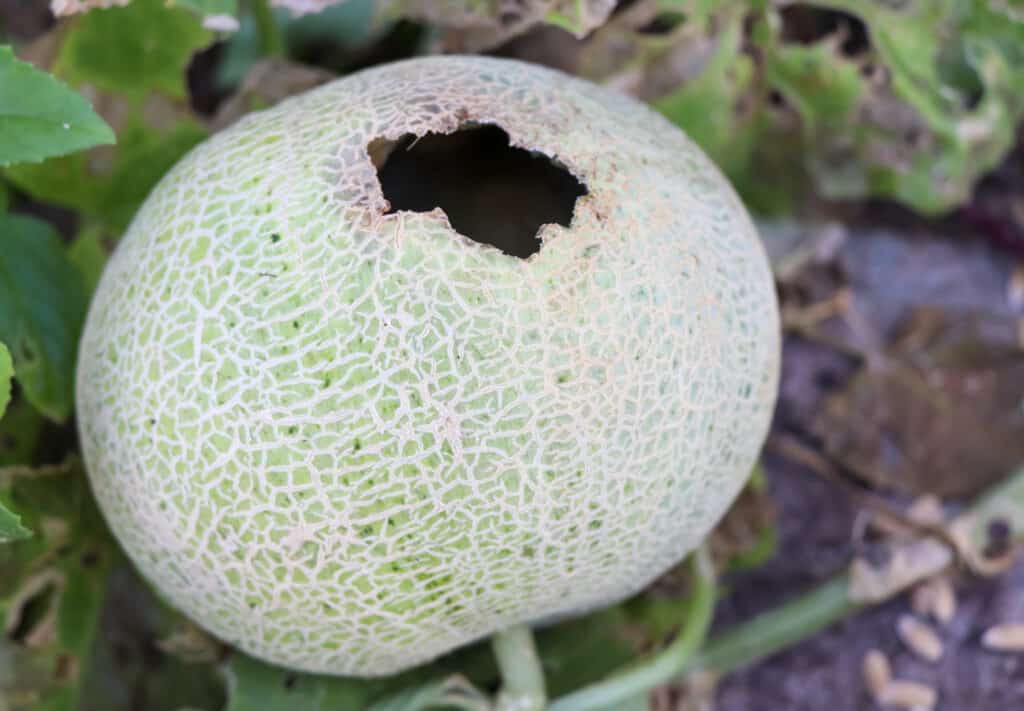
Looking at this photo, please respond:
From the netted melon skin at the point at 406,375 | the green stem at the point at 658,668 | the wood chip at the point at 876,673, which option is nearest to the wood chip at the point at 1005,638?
the wood chip at the point at 876,673

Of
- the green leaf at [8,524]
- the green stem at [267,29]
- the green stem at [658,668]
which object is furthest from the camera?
the green stem at [267,29]

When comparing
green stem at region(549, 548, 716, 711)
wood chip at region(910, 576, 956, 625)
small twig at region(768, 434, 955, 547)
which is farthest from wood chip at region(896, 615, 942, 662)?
green stem at region(549, 548, 716, 711)

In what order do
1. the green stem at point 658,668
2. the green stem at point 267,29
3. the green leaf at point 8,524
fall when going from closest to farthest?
the green leaf at point 8,524, the green stem at point 658,668, the green stem at point 267,29

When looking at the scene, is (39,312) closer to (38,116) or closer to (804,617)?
(38,116)

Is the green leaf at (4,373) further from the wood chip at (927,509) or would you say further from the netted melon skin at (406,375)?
the wood chip at (927,509)

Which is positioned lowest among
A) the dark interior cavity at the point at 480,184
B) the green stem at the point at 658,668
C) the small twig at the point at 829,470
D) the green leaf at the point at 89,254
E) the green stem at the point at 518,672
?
the small twig at the point at 829,470

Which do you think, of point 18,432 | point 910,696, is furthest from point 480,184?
point 910,696

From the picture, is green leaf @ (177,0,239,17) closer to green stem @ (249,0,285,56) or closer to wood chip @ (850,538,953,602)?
green stem @ (249,0,285,56)
